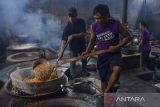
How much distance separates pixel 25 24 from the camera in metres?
15.9

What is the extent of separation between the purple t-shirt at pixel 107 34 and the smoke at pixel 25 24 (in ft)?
27.6

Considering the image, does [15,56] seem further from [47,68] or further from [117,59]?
[117,59]

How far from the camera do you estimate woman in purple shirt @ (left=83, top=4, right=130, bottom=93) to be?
588 cm

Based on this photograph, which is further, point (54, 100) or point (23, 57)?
point (23, 57)

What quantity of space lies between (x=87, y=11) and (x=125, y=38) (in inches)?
514

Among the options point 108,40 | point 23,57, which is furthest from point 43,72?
point 23,57

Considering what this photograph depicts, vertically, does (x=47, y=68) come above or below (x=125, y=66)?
above

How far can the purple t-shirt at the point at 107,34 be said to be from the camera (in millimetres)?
5984

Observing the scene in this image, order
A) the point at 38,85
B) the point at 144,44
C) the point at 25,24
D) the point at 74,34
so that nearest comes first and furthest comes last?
the point at 38,85
the point at 74,34
the point at 144,44
the point at 25,24

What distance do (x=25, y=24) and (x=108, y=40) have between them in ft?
34.7

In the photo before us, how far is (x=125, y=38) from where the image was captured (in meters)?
5.94

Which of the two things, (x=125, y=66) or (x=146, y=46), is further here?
(x=146, y=46)

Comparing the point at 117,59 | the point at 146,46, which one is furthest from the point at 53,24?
the point at 117,59

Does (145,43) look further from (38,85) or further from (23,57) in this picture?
(38,85)
